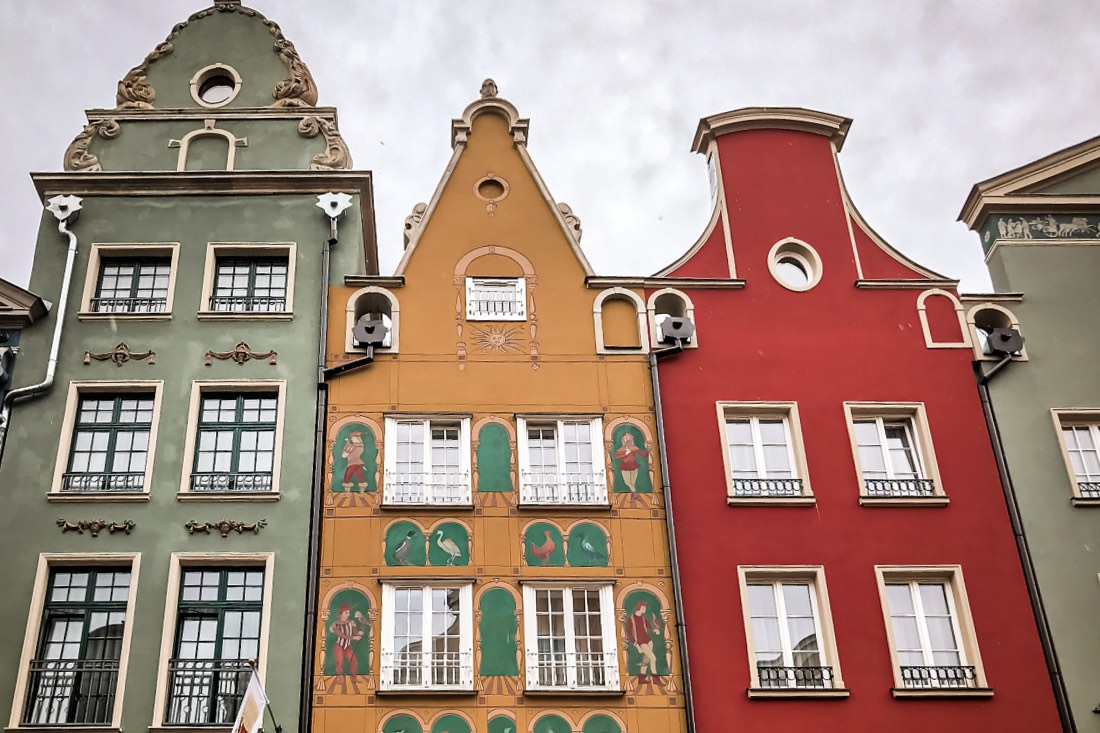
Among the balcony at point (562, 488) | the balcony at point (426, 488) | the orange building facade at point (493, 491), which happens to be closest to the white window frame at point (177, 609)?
the orange building facade at point (493, 491)

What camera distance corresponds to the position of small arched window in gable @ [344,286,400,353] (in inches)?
1078

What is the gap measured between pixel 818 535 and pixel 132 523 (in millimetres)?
12903

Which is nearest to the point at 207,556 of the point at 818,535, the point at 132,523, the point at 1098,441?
the point at 132,523

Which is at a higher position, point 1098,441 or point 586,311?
point 586,311

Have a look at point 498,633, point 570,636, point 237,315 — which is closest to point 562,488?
point 570,636

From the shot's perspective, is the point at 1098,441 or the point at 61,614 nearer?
the point at 61,614

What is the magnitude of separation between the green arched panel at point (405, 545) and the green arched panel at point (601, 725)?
166 inches

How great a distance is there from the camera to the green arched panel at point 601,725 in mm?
23391

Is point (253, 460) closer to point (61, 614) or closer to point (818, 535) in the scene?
point (61, 614)

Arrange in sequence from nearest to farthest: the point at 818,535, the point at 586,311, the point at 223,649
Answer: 1. the point at 223,649
2. the point at 818,535
3. the point at 586,311

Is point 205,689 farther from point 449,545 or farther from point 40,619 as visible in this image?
point 449,545

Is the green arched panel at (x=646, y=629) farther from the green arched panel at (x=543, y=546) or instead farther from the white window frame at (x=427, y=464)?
the white window frame at (x=427, y=464)

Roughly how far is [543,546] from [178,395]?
25.8ft

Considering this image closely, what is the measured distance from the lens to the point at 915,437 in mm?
27125
